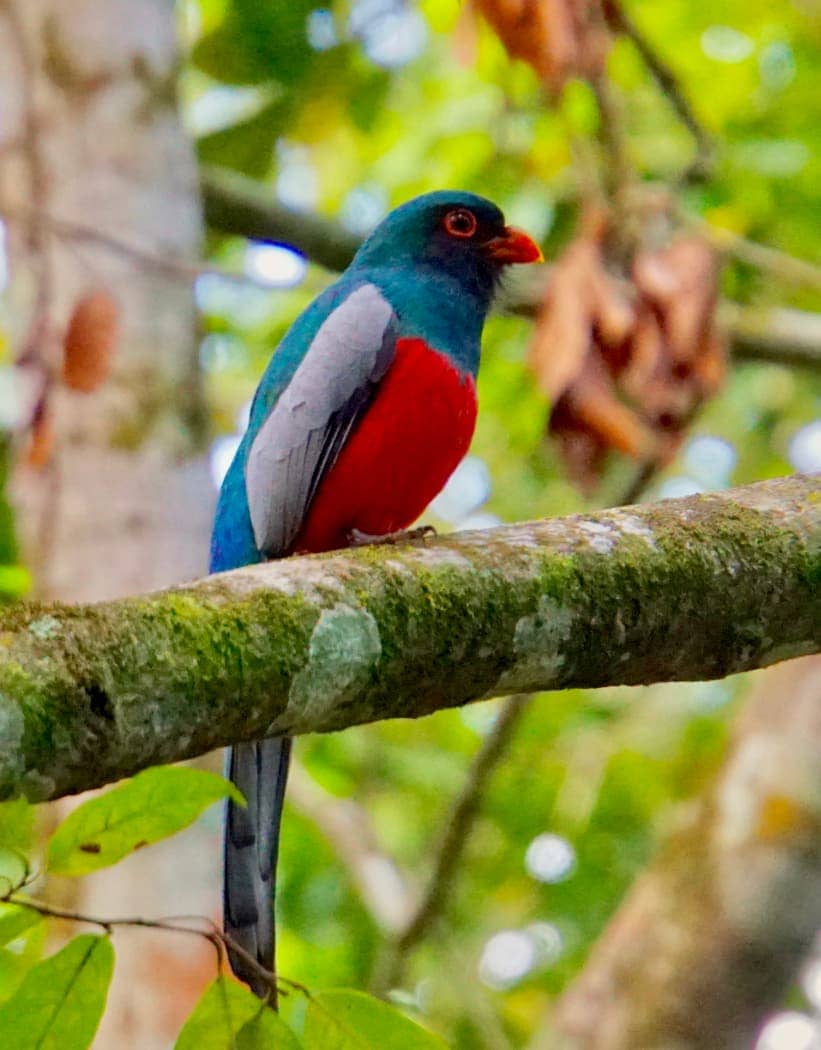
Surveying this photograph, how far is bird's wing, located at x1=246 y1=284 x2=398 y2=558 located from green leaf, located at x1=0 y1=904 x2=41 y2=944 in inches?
77.8

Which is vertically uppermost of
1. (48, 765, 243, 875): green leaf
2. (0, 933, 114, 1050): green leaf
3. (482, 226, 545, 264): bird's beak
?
(482, 226, 545, 264): bird's beak

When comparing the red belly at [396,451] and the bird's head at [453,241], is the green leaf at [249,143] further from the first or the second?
the red belly at [396,451]

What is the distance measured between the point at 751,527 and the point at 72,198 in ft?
10.8

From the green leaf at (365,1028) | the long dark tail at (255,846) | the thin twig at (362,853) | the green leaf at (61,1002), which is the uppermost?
the green leaf at (61,1002)

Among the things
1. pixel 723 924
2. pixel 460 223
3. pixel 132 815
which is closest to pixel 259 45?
pixel 460 223

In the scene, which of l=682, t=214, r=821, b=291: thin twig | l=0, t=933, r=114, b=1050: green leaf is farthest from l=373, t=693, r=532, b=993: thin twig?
l=0, t=933, r=114, b=1050: green leaf

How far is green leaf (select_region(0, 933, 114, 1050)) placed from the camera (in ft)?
6.70

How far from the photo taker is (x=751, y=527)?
9.02 ft

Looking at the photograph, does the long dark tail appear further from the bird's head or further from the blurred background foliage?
the blurred background foliage

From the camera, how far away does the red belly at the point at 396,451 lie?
3996 millimetres

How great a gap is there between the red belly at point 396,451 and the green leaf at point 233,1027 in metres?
2.02

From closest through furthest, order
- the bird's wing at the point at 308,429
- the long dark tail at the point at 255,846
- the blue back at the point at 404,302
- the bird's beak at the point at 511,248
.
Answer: the long dark tail at the point at 255,846 < the bird's wing at the point at 308,429 < the blue back at the point at 404,302 < the bird's beak at the point at 511,248

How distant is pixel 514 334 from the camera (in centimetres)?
803

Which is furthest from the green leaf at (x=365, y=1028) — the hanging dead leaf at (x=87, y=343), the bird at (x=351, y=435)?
the hanging dead leaf at (x=87, y=343)
